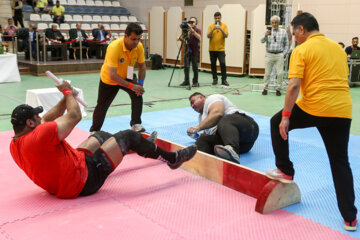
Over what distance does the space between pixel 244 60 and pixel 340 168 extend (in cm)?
927


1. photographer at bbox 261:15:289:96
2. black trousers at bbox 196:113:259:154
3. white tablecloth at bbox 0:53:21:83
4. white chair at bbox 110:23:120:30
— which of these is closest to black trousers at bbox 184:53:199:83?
photographer at bbox 261:15:289:96

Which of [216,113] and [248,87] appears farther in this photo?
[248,87]

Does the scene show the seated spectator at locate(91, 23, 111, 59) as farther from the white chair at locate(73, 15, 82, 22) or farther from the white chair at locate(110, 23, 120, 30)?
the white chair at locate(73, 15, 82, 22)

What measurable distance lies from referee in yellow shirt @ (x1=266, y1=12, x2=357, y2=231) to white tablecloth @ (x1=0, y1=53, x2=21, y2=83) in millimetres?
8706

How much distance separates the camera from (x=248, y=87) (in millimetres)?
9695

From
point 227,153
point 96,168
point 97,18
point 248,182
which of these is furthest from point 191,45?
point 97,18

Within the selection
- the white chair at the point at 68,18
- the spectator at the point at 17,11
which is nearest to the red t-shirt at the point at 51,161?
the spectator at the point at 17,11

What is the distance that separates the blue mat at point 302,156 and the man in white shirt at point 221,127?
309mm

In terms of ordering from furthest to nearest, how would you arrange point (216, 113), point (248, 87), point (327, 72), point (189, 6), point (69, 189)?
point (189, 6) → point (248, 87) → point (216, 113) → point (69, 189) → point (327, 72)

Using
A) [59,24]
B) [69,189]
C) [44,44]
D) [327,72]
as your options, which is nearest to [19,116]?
[69,189]

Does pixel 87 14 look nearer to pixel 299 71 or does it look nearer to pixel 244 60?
pixel 244 60

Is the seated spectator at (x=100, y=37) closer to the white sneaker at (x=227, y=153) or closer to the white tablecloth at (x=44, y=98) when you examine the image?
the white tablecloth at (x=44, y=98)

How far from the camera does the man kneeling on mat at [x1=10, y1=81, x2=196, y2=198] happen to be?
108 inches

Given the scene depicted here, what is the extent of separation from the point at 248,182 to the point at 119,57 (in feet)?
7.55
